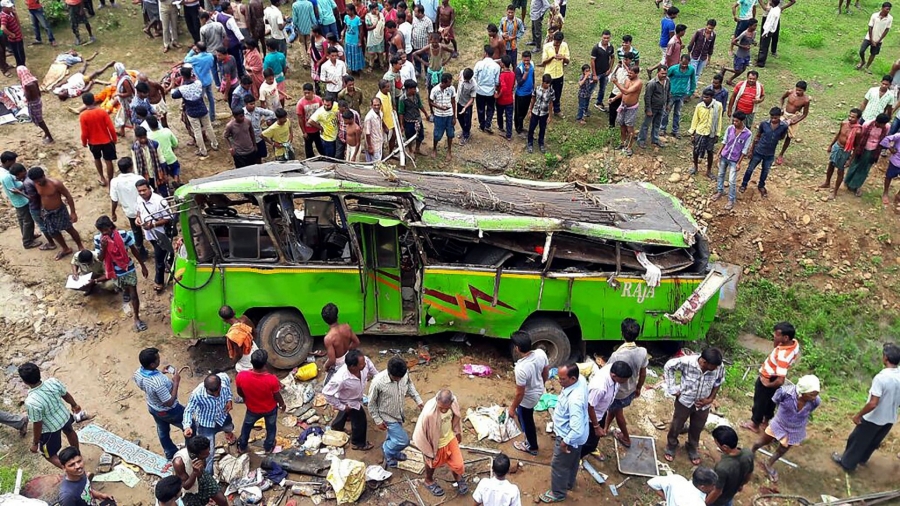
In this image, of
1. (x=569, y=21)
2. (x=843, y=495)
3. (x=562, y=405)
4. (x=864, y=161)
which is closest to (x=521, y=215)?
(x=562, y=405)

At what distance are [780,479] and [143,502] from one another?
6.45 meters

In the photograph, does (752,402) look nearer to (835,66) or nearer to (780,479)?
(780,479)

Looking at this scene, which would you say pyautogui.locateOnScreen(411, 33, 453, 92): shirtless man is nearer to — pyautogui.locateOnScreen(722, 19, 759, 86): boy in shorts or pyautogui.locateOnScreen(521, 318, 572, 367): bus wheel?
pyautogui.locateOnScreen(722, 19, 759, 86): boy in shorts

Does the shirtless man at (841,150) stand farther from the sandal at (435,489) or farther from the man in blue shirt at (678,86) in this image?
the sandal at (435,489)

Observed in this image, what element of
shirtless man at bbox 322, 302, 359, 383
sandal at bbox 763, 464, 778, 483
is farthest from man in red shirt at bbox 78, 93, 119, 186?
sandal at bbox 763, 464, 778, 483

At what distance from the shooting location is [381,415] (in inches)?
255

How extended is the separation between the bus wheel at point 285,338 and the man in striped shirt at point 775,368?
5.14 metres

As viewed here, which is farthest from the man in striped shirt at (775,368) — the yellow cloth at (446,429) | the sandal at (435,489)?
the sandal at (435,489)

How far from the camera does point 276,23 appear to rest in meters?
13.6

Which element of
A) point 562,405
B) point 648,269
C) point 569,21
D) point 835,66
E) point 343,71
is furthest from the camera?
point 569,21

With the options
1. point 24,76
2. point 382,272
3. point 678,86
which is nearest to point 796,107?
point 678,86

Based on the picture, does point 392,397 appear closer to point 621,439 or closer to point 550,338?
point 550,338

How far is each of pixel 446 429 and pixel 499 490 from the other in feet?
3.19

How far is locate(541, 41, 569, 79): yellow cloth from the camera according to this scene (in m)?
12.6
